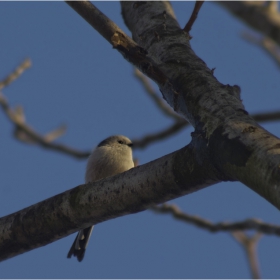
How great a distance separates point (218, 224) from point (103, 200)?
136 cm

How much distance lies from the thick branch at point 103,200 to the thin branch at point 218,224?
1011 mm

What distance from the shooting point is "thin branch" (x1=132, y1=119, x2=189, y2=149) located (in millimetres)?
4344

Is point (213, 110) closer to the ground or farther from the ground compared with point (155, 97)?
closer to the ground

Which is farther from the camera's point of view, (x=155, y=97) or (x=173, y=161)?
(x=155, y=97)

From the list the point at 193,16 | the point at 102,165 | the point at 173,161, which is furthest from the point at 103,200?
the point at 102,165

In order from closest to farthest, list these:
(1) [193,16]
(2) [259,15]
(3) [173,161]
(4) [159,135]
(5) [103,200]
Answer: (2) [259,15], (3) [173,161], (5) [103,200], (1) [193,16], (4) [159,135]

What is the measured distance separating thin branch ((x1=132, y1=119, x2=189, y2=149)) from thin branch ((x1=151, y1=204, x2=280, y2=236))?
0.63 metres

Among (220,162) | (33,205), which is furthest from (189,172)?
(33,205)

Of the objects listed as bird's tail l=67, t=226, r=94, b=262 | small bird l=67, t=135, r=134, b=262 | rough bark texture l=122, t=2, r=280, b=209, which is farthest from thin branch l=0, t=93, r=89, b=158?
rough bark texture l=122, t=2, r=280, b=209

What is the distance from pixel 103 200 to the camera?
2.79m

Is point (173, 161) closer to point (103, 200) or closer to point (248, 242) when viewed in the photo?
point (103, 200)

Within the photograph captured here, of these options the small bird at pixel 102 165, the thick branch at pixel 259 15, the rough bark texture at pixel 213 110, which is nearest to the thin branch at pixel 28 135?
the small bird at pixel 102 165

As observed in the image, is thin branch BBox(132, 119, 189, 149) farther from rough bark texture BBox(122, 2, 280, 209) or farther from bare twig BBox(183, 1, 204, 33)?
bare twig BBox(183, 1, 204, 33)

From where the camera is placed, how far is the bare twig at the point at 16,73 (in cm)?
456
